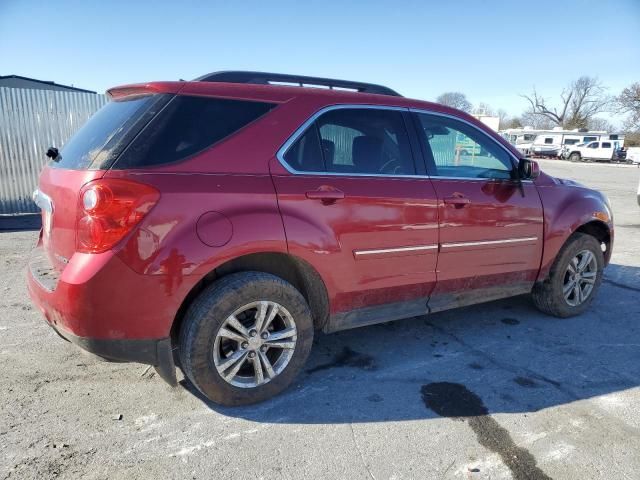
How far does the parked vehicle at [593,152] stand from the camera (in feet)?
142

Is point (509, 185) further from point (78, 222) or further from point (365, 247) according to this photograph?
point (78, 222)

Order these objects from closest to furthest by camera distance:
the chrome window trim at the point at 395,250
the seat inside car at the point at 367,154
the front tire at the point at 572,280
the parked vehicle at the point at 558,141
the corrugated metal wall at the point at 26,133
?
the chrome window trim at the point at 395,250, the seat inside car at the point at 367,154, the front tire at the point at 572,280, the corrugated metal wall at the point at 26,133, the parked vehicle at the point at 558,141

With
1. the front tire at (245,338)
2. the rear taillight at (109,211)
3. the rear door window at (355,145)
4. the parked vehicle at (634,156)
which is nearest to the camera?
the rear taillight at (109,211)

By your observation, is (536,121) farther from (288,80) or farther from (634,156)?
(288,80)

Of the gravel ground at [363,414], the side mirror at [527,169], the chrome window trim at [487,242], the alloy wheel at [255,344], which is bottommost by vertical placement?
the gravel ground at [363,414]

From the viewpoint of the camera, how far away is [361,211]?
3.01 metres

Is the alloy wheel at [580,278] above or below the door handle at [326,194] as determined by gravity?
below

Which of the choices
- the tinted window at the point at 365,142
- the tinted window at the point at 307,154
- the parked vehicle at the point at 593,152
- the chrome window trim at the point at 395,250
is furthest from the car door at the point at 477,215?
A: the parked vehicle at the point at 593,152

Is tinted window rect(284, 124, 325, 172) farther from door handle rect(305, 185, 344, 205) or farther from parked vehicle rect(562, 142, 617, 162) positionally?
parked vehicle rect(562, 142, 617, 162)

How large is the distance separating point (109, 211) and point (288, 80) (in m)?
1.54

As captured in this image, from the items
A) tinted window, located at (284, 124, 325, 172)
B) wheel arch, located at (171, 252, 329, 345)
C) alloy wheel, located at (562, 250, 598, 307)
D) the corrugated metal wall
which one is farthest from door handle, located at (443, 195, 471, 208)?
the corrugated metal wall

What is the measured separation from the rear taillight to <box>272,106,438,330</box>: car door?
2.56 feet

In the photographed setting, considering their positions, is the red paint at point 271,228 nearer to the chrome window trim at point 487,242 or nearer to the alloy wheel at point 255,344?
the chrome window trim at point 487,242

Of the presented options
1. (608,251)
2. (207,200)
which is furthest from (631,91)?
(207,200)
